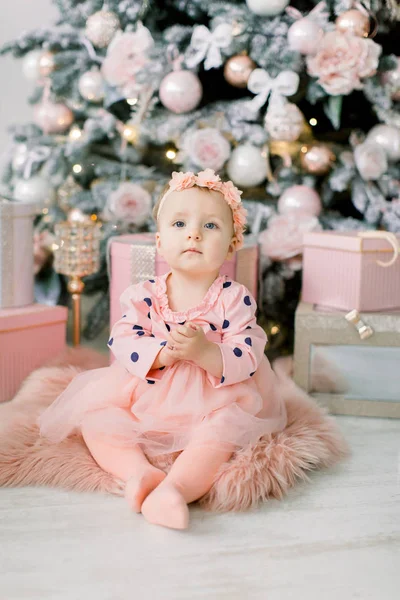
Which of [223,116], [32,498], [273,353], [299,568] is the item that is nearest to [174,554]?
[299,568]

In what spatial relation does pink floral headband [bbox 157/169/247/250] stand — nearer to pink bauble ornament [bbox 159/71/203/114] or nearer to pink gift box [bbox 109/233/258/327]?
pink gift box [bbox 109/233/258/327]

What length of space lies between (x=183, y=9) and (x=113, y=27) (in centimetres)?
23

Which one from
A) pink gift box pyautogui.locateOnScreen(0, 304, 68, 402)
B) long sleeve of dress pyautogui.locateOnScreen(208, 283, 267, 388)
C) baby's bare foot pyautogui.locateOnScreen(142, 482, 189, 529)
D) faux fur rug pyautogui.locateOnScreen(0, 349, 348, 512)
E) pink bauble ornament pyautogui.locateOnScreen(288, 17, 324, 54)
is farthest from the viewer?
pink bauble ornament pyautogui.locateOnScreen(288, 17, 324, 54)

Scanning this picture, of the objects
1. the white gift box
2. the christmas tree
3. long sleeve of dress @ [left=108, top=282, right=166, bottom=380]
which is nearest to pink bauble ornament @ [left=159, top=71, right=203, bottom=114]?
the christmas tree

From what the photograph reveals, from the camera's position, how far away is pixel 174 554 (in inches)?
41.0

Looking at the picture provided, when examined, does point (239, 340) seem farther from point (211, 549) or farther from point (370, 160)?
point (370, 160)

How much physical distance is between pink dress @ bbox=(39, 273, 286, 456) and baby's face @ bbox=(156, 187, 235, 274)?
0.09 metres

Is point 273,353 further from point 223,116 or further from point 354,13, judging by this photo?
point 354,13

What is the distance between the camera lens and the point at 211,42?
6.61 ft

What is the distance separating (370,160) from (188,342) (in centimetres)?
99

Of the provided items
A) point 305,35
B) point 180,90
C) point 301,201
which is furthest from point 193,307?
point 305,35

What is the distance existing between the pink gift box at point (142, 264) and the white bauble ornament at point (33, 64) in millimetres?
667

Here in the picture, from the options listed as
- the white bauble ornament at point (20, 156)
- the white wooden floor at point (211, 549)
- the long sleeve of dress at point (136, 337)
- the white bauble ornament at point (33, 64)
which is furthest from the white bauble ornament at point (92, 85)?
the white wooden floor at point (211, 549)

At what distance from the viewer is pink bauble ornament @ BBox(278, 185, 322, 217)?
2057mm
